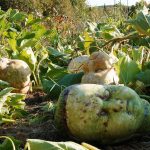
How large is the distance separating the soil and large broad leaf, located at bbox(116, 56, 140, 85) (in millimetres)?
447

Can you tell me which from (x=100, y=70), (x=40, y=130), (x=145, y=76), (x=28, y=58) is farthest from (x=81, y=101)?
(x=28, y=58)

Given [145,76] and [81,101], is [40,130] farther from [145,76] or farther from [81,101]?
[145,76]

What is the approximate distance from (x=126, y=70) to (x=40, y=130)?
66 centimetres

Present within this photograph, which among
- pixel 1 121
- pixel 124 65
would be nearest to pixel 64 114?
pixel 1 121

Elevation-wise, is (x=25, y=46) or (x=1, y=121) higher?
(x=25, y=46)

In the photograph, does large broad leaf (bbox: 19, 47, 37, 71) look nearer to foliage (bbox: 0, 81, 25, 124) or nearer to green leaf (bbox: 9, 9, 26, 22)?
foliage (bbox: 0, 81, 25, 124)

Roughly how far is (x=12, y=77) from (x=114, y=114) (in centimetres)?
132

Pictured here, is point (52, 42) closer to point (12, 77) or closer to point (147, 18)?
point (12, 77)

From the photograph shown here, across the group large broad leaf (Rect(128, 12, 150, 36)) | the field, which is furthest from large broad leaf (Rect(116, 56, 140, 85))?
large broad leaf (Rect(128, 12, 150, 36))

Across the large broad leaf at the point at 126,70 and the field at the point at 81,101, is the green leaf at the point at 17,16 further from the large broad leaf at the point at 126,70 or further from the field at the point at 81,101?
the large broad leaf at the point at 126,70

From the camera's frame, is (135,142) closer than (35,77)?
Yes

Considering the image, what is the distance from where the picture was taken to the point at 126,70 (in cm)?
262

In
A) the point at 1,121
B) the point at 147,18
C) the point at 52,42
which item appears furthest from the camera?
the point at 52,42

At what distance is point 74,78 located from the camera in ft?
9.34
